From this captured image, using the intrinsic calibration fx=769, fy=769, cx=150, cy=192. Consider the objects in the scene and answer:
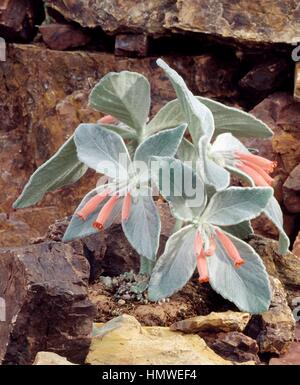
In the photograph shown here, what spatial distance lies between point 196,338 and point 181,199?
0.71 ft

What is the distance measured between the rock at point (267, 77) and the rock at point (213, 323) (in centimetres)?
127

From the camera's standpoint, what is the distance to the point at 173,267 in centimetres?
122

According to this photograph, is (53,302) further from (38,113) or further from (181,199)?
(38,113)

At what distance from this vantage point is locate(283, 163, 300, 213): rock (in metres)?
2.29

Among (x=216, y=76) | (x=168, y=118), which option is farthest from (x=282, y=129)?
(x=168, y=118)

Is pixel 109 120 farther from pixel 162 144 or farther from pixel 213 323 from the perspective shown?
pixel 213 323

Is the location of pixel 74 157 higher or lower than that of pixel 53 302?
higher

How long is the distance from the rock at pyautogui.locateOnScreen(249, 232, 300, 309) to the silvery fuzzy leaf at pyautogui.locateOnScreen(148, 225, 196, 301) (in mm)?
280

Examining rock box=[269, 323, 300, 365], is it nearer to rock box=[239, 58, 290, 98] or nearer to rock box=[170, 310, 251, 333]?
rock box=[170, 310, 251, 333]

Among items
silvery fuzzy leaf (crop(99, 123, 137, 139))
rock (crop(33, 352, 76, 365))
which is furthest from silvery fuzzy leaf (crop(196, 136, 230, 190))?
rock (crop(33, 352, 76, 365))

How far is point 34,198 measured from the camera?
Answer: 4.58 feet

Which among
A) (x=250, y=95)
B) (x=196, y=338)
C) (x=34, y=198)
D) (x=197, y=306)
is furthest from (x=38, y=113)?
(x=196, y=338)

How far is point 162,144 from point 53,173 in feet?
0.81
